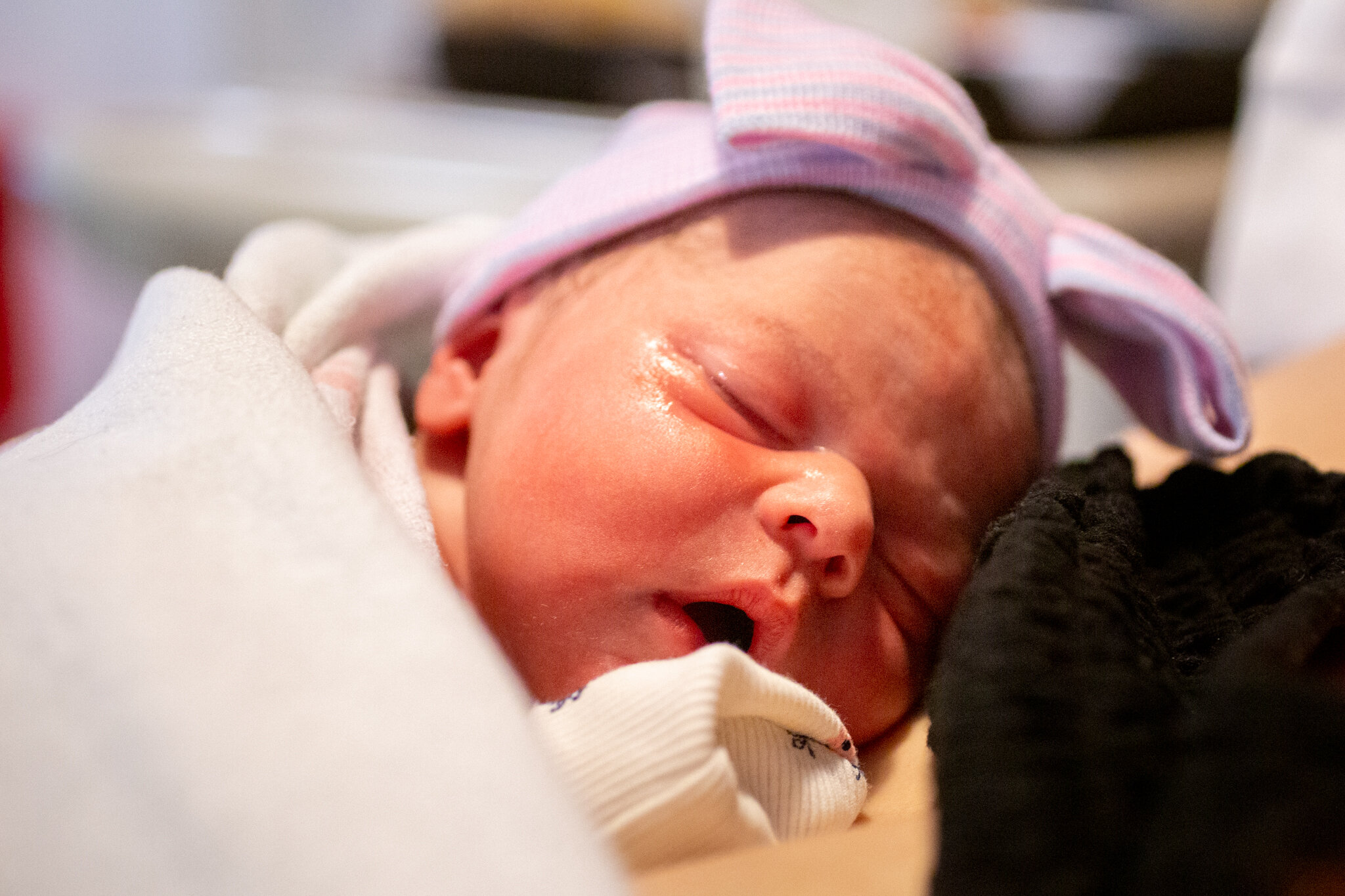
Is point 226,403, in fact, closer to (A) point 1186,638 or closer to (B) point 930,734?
(B) point 930,734

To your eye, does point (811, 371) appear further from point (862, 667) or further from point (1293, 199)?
point (1293, 199)

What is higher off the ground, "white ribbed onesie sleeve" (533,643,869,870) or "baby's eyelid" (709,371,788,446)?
"baby's eyelid" (709,371,788,446)

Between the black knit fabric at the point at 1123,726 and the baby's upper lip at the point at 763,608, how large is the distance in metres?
0.12

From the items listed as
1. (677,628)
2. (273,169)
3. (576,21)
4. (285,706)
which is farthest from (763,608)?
(576,21)

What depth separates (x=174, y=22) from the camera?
8.54 feet

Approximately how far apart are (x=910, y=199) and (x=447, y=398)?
15.2 inches

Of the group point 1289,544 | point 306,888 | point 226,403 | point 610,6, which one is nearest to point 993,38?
point 610,6

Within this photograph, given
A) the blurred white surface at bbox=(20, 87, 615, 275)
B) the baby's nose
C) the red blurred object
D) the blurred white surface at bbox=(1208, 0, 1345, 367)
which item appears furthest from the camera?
the red blurred object

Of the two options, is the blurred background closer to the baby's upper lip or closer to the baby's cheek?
the baby's cheek

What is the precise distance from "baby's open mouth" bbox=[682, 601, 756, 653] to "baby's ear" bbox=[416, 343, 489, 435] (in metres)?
0.25

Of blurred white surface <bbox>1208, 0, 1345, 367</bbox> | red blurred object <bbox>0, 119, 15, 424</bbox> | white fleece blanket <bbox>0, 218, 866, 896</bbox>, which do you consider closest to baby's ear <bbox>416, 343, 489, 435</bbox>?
white fleece blanket <bbox>0, 218, 866, 896</bbox>

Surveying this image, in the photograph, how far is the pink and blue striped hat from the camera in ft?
2.50

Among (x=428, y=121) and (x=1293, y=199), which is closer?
(x=1293, y=199)

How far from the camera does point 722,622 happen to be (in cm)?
66
